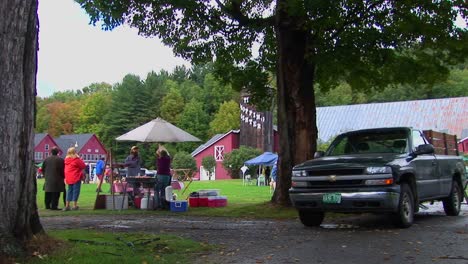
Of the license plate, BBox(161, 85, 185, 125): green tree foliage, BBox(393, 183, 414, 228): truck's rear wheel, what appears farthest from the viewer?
BBox(161, 85, 185, 125): green tree foliage

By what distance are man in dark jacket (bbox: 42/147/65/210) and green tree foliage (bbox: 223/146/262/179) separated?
44.6 m

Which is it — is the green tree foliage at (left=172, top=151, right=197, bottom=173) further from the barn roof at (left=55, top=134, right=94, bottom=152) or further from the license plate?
the license plate

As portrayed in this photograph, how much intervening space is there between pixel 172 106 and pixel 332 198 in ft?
349

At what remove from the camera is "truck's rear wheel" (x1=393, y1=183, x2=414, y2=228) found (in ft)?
33.7

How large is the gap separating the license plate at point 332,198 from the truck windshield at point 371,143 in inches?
66.2

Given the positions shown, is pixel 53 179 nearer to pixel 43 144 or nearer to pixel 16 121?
pixel 16 121

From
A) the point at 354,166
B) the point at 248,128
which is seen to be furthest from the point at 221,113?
the point at 354,166

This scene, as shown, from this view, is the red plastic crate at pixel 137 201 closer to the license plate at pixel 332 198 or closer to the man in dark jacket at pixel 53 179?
the man in dark jacket at pixel 53 179

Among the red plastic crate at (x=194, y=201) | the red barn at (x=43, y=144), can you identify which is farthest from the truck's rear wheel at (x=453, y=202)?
the red barn at (x=43, y=144)

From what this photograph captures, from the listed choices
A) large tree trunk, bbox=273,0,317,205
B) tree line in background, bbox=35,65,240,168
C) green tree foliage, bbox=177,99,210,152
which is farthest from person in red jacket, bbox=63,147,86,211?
green tree foliage, bbox=177,99,210,152

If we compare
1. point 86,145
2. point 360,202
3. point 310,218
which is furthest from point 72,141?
point 360,202

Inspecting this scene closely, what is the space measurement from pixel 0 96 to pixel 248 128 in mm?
68663

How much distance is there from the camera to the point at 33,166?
6988 millimetres

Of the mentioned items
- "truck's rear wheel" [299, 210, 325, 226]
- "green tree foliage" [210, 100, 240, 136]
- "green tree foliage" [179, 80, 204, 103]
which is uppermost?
"green tree foliage" [179, 80, 204, 103]
